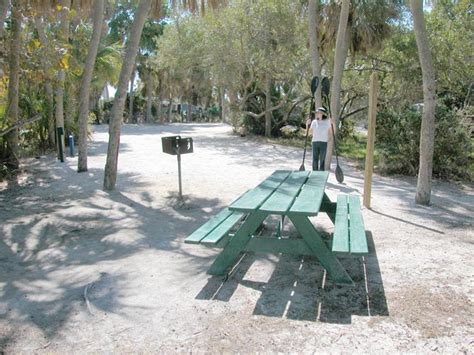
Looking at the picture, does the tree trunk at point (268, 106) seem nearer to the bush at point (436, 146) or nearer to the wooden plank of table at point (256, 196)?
the bush at point (436, 146)

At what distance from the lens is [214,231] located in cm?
432

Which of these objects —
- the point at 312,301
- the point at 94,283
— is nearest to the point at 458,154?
the point at 312,301

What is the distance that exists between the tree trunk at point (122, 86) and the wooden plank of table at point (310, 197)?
421 cm

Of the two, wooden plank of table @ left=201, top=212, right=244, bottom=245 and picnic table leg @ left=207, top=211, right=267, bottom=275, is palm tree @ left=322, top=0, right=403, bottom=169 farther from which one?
picnic table leg @ left=207, top=211, right=267, bottom=275

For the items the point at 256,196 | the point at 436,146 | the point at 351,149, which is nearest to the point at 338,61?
the point at 436,146

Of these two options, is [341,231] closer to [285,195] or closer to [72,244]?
[285,195]

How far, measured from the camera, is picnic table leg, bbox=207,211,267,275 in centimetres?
417

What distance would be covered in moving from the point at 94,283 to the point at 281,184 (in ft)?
7.28

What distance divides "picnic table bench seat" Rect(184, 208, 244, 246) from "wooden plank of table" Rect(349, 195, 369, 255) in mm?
1113

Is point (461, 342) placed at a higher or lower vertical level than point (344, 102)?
lower

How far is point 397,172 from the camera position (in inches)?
469

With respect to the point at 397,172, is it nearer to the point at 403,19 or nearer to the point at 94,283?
the point at 403,19

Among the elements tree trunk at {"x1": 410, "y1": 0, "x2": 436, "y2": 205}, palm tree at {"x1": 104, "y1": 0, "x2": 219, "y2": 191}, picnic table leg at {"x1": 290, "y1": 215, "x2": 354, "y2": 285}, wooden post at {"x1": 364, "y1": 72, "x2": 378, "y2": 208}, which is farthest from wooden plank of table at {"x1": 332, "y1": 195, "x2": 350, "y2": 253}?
palm tree at {"x1": 104, "y1": 0, "x2": 219, "y2": 191}

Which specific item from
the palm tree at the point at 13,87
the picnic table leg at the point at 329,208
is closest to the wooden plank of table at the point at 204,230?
the picnic table leg at the point at 329,208
